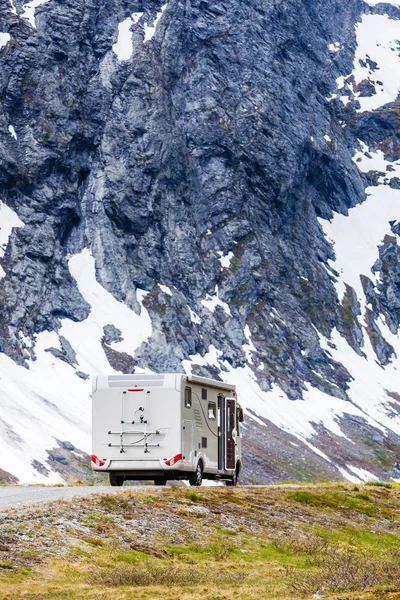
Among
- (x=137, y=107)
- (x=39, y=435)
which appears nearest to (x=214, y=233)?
(x=137, y=107)

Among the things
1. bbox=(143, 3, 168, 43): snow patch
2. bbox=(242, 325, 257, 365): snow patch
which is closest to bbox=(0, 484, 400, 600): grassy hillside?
bbox=(242, 325, 257, 365): snow patch

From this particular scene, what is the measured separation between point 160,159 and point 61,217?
21.1m

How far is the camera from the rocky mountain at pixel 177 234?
140m

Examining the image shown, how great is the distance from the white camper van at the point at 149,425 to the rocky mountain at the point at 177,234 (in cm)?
8062

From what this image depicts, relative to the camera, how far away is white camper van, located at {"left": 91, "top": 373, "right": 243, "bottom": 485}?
34.9 metres

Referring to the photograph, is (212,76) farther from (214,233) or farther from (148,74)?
(214,233)

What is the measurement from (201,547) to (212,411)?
13696 mm

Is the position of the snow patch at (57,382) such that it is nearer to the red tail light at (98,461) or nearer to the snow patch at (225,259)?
the snow patch at (225,259)

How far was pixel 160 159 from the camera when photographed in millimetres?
160625

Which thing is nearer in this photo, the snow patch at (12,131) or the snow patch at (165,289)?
the snow patch at (12,131)

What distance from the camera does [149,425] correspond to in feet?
116

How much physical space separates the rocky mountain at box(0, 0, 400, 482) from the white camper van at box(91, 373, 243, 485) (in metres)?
80.6

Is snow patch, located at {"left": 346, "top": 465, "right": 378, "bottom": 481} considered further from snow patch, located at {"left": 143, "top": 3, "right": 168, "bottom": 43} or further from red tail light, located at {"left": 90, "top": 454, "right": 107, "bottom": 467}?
red tail light, located at {"left": 90, "top": 454, "right": 107, "bottom": 467}

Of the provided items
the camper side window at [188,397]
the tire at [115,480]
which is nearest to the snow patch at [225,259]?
the tire at [115,480]
